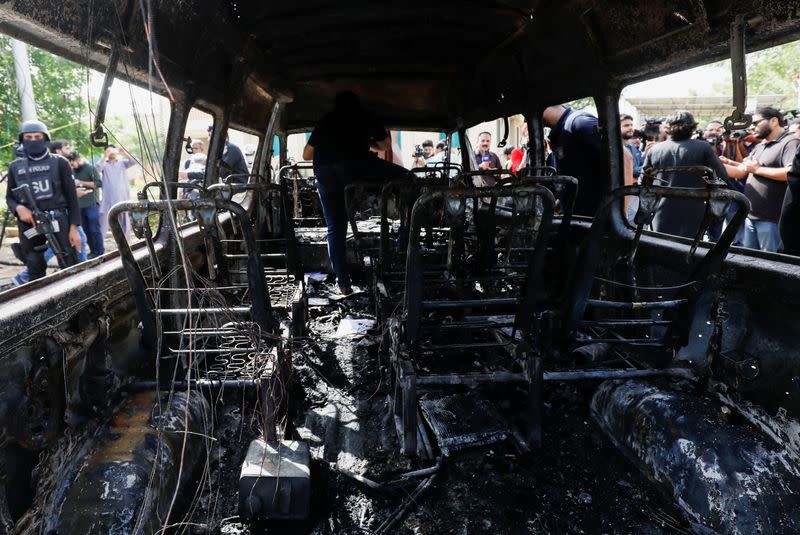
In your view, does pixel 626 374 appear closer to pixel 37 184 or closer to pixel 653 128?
pixel 37 184

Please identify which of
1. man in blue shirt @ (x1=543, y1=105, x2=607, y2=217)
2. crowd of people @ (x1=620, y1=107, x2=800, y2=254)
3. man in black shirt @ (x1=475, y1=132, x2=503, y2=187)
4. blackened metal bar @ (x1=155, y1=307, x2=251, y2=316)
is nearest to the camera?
blackened metal bar @ (x1=155, y1=307, x2=251, y2=316)

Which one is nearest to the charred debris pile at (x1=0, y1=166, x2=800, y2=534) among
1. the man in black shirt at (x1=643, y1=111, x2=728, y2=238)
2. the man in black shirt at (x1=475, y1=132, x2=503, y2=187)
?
the man in black shirt at (x1=643, y1=111, x2=728, y2=238)

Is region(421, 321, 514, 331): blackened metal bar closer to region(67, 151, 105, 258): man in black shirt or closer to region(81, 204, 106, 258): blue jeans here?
region(67, 151, 105, 258): man in black shirt

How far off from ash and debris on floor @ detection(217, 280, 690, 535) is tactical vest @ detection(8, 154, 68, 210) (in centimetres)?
432

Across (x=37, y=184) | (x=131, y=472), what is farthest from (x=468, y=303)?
(x=37, y=184)

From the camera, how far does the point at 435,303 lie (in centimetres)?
263

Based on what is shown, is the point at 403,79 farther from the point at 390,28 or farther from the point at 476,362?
the point at 476,362

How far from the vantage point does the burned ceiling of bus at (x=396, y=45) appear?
2410 millimetres

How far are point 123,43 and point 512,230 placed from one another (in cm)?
231

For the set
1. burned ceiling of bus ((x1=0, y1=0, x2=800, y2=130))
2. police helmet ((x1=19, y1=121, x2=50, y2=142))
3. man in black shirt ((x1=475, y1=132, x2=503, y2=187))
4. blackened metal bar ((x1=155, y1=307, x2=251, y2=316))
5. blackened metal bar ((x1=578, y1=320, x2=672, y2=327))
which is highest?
burned ceiling of bus ((x1=0, y1=0, x2=800, y2=130))

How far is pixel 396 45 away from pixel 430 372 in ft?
10.9

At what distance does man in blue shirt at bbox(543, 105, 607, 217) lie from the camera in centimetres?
409

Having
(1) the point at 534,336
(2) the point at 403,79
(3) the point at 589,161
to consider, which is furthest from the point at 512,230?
(2) the point at 403,79

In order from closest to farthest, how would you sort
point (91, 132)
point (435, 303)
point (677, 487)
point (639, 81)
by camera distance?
point (677, 487) < point (91, 132) < point (435, 303) < point (639, 81)
